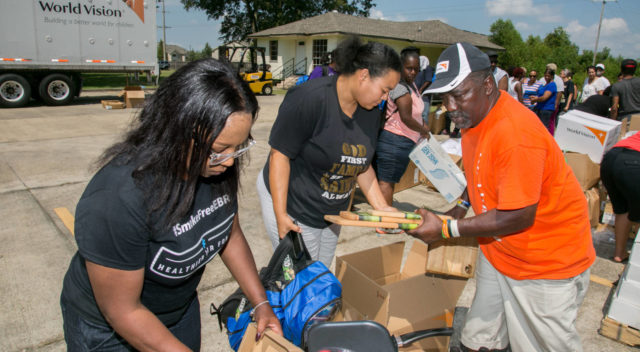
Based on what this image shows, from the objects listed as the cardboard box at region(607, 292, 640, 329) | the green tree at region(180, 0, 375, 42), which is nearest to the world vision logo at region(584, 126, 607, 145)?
the cardboard box at region(607, 292, 640, 329)

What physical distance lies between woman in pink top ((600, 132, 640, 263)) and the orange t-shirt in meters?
2.09

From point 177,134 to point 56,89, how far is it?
14419 millimetres

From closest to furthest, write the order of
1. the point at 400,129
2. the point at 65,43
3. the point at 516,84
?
1. the point at 400,129
2. the point at 516,84
3. the point at 65,43

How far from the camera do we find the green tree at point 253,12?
36406 millimetres

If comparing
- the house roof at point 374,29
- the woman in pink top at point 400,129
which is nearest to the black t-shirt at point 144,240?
the woman in pink top at point 400,129

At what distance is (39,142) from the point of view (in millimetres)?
7668

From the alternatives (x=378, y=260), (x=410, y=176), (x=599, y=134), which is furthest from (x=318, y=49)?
(x=378, y=260)

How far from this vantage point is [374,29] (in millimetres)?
28797

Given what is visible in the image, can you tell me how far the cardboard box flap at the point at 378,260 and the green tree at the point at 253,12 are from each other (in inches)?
1455

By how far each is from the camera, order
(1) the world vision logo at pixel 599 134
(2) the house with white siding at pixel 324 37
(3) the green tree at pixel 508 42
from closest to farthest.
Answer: (1) the world vision logo at pixel 599 134, (2) the house with white siding at pixel 324 37, (3) the green tree at pixel 508 42

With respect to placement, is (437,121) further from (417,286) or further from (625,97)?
(417,286)

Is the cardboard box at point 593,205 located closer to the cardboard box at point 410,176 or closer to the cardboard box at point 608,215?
the cardboard box at point 608,215

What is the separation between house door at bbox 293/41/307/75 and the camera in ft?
91.6

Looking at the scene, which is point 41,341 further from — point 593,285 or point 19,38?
point 19,38
